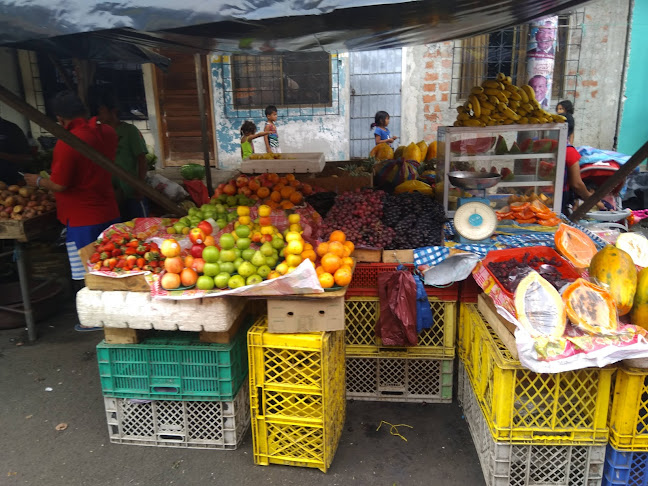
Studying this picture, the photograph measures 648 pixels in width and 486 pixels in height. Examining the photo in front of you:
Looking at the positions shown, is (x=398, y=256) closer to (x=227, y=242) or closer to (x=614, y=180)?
(x=227, y=242)

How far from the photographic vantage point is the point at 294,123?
10.1m

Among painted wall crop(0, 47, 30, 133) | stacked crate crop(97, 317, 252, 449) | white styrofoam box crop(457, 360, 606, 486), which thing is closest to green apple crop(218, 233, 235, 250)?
stacked crate crop(97, 317, 252, 449)

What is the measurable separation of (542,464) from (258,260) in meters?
1.97

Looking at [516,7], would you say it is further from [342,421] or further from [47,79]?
[47,79]

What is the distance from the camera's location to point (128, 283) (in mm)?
3051

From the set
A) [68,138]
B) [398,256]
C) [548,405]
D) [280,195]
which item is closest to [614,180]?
[398,256]

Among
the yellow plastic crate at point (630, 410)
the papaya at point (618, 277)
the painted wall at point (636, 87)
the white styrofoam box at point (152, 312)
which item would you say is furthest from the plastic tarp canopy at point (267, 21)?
the painted wall at point (636, 87)

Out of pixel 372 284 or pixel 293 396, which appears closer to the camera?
pixel 293 396

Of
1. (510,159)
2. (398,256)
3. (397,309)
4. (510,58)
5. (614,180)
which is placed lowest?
(397,309)

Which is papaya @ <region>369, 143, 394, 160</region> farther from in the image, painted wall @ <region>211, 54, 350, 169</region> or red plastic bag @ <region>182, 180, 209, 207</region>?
painted wall @ <region>211, 54, 350, 169</region>

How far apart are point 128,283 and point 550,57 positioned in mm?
5848

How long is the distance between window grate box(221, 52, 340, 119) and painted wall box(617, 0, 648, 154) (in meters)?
5.30

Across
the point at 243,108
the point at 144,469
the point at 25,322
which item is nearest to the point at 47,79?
the point at 243,108

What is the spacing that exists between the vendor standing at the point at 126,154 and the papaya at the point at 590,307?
14.9 feet
